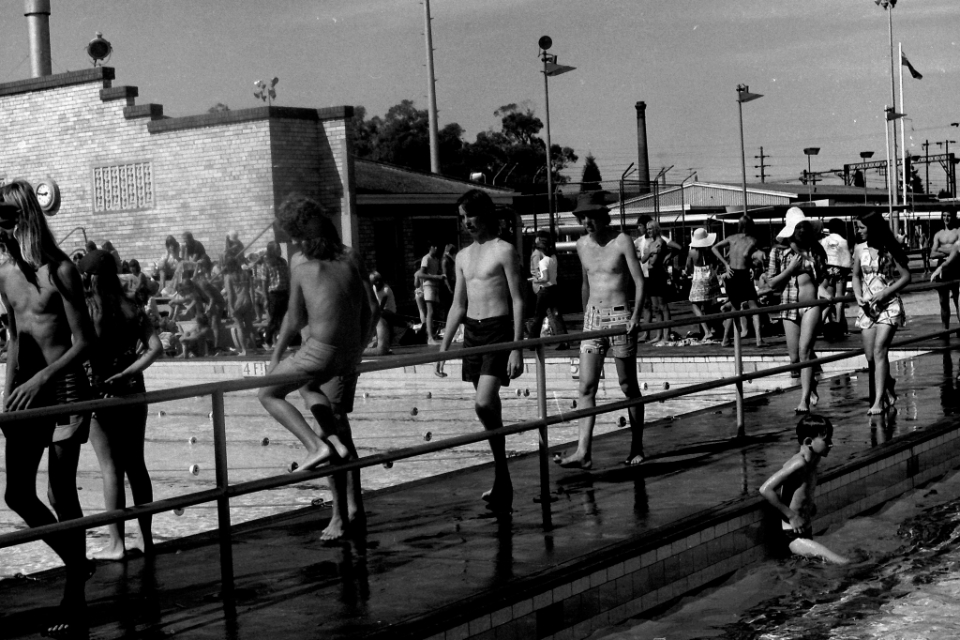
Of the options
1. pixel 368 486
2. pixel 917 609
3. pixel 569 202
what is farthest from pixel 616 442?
pixel 569 202

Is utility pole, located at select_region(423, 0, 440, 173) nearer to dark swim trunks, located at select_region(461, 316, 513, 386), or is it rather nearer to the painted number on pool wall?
the painted number on pool wall

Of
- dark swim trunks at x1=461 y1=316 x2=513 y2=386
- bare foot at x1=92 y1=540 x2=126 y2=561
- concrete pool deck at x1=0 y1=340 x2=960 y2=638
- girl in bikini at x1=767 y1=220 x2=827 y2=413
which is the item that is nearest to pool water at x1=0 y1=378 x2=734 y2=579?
bare foot at x1=92 y1=540 x2=126 y2=561

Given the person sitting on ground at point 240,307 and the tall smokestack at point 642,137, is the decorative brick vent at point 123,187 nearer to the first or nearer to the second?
the person sitting on ground at point 240,307

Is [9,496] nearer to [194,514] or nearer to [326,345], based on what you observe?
[326,345]

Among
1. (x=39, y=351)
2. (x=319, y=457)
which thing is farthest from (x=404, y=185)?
(x=39, y=351)

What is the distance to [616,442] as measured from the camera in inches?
368

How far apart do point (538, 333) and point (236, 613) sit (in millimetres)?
13499

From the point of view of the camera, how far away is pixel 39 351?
5.34 meters

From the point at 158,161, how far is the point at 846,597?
24.2m

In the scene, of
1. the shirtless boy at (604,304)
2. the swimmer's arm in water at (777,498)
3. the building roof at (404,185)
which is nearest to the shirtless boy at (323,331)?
the shirtless boy at (604,304)

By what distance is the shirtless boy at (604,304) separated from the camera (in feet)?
26.7

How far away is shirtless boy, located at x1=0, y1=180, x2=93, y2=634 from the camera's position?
518 centimetres

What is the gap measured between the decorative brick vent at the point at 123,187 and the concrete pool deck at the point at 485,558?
71.0 feet

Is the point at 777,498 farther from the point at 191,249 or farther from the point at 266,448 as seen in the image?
the point at 191,249
